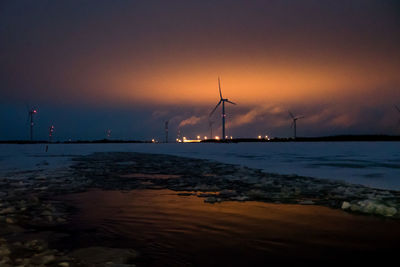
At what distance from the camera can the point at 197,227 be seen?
660cm

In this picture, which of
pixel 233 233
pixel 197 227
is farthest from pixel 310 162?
pixel 233 233

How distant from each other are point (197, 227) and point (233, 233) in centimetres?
84

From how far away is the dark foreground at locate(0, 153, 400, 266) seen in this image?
15.9 ft

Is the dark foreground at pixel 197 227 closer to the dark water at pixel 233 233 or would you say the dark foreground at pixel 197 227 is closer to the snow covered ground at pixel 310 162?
the dark water at pixel 233 233

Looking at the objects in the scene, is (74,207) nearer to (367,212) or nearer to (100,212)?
(100,212)

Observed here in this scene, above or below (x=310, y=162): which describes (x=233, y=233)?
below

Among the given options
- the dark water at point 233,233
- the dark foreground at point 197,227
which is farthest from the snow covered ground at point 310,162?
the dark water at point 233,233

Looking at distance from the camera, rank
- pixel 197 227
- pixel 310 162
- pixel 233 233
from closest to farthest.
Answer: pixel 233 233, pixel 197 227, pixel 310 162

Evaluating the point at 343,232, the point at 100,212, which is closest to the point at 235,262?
the point at 343,232

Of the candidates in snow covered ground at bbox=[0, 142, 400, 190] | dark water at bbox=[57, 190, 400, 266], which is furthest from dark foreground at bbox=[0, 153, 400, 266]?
snow covered ground at bbox=[0, 142, 400, 190]

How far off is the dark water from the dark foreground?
2 centimetres

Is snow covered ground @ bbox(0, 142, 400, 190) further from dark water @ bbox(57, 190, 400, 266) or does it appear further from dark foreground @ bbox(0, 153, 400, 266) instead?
dark water @ bbox(57, 190, 400, 266)

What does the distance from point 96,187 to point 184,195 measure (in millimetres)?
3920

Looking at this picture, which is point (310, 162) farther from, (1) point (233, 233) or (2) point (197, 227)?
(1) point (233, 233)
